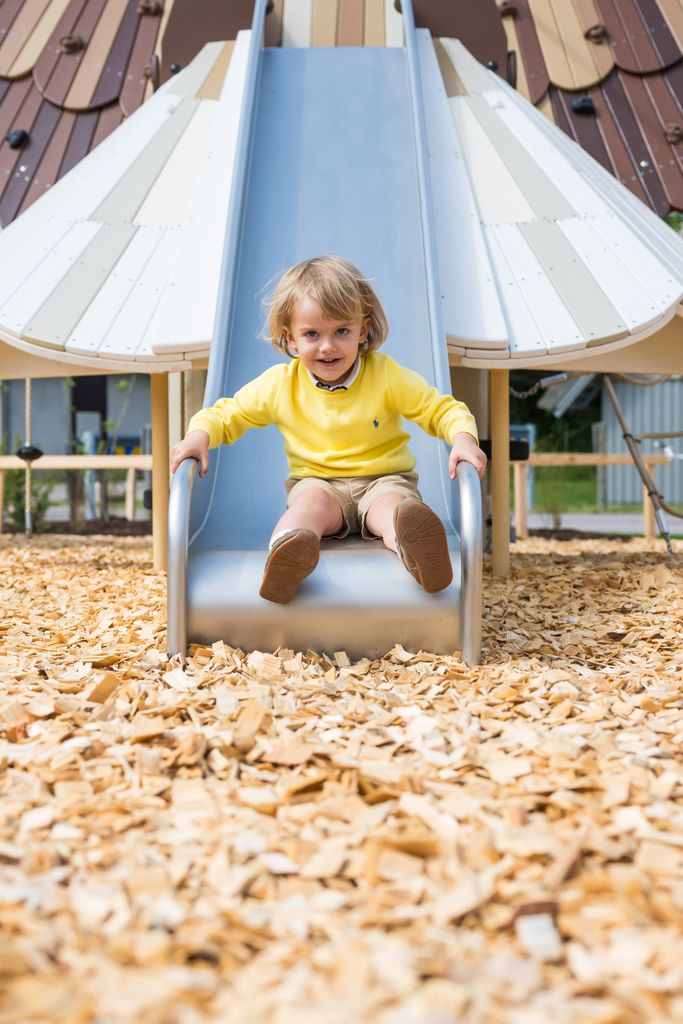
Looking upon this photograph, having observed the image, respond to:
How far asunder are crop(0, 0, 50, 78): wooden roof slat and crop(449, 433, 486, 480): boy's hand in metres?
4.75

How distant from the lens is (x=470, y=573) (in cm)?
223

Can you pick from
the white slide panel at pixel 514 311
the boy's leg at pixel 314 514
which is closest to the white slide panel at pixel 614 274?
the white slide panel at pixel 514 311

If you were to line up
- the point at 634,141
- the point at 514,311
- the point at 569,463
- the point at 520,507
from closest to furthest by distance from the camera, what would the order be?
1. the point at 514,311
2. the point at 634,141
3. the point at 569,463
4. the point at 520,507

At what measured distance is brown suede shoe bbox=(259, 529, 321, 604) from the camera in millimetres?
2168

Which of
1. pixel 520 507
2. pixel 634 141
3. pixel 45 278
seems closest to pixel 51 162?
pixel 45 278

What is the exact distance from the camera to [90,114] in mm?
5562

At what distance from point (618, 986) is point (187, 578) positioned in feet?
4.96

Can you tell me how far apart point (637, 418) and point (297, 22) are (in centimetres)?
1067

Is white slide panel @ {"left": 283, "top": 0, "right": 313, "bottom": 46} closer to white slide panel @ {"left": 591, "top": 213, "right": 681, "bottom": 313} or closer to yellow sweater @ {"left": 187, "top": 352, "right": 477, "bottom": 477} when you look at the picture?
white slide panel @ {"left": 591, "top": 213, "right": 681, "bottom": 313}

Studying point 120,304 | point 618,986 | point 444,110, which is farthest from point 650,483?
point 618,986

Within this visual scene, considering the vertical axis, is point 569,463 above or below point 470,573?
above

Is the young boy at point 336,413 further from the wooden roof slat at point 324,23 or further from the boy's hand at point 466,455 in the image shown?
the wooden roof slat at point 324,23

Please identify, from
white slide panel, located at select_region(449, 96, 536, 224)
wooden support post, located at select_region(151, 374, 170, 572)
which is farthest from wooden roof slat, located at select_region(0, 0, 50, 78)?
white slide panel, located at select_region(449, 96, 536, 224)

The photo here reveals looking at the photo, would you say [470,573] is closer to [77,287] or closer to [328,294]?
[328,294]
